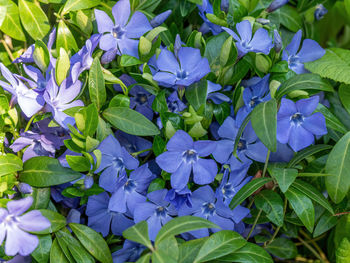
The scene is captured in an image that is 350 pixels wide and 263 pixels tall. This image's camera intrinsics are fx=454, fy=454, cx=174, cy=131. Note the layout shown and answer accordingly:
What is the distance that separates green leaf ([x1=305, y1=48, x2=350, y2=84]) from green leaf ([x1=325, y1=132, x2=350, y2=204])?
197 mm

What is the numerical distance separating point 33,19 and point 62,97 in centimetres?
29

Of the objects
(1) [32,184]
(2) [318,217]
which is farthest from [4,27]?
(2) [318,217]

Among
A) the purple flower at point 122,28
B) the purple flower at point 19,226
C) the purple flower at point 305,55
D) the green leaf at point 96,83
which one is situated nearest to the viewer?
the purple flower at point 19,226

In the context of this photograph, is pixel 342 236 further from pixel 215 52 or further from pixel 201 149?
pixel 215 52

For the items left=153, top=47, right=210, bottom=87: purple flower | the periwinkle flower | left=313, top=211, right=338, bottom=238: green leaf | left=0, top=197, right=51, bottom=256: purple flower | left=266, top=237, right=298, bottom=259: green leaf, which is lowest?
left=266, top=237, right=298, bottom=259: green leaf

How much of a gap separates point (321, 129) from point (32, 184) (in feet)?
2.13

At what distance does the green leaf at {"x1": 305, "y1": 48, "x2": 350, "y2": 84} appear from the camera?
114 cm

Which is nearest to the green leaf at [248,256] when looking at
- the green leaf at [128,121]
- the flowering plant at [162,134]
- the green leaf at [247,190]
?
the flowering plant at [162,134]

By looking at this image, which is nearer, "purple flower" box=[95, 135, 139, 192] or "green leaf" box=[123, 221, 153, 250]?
"green leaf" box=[123, 221, 153, 250]

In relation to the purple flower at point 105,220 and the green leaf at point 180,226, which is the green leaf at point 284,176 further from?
the purple flower at point 105,220

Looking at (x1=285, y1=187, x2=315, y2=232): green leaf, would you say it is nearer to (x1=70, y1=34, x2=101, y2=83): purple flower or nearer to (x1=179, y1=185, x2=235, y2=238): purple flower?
(x1=179, y1=185, x2=235, y2=238): purple flower

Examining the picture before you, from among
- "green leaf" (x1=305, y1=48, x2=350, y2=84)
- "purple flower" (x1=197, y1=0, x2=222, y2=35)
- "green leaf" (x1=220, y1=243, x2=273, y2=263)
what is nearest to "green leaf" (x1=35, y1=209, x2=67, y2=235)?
"green leaf" (x1=220, y1=243, x2=273, y2=263)

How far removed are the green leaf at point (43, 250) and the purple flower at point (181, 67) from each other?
42 cm

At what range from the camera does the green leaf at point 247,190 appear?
100 cm
